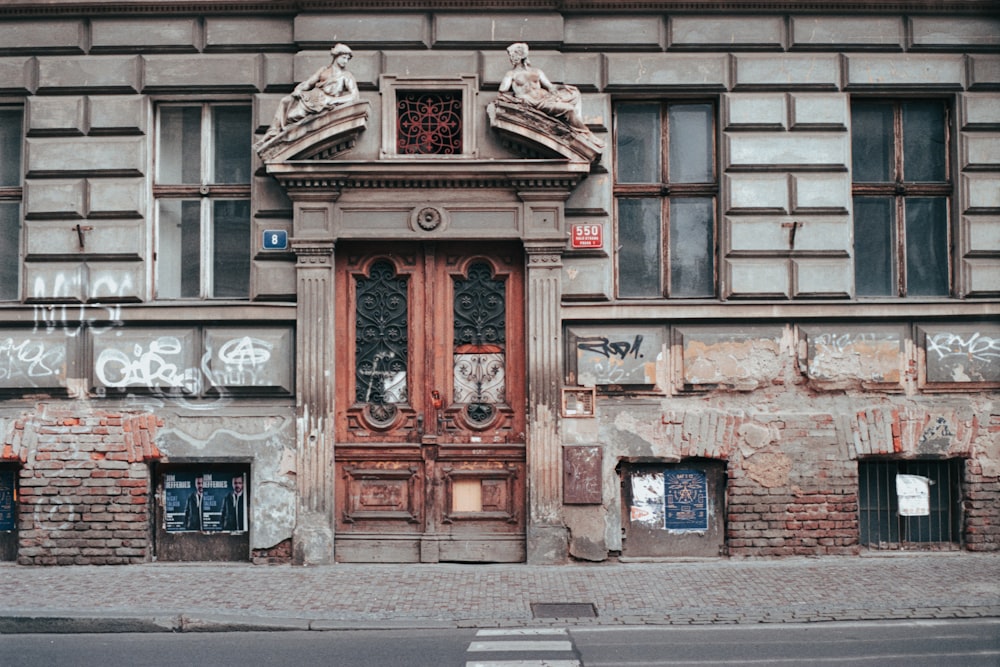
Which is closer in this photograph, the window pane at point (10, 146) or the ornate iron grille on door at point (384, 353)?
the ornate iron grille on door at point (384, 353)

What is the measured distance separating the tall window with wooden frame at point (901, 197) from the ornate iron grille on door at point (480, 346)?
3872 millimetres

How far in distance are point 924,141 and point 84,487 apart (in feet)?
31.6

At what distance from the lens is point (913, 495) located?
9.87 metres

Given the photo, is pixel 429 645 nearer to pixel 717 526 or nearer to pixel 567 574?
pixel 567 574

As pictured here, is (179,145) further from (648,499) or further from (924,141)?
(924,141)

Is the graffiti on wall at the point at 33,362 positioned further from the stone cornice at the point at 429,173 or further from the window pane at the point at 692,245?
the window pane at the point at 692,245

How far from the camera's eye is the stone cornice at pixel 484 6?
966cm

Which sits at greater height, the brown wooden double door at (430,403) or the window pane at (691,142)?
the window pane at (691,142)

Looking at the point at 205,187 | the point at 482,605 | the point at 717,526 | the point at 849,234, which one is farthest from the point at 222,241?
the point at 849,234

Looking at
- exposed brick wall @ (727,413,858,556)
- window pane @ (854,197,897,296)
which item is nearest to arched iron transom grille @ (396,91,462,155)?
window pane @ (854,197,897,296)

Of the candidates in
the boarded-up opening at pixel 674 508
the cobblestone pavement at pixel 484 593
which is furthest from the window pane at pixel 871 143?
the cobblestone pavement at pixel 484 593

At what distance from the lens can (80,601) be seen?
8.05 meters

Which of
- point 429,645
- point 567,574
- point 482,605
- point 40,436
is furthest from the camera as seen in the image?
point 40,436

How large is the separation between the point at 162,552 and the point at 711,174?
23.1ft
